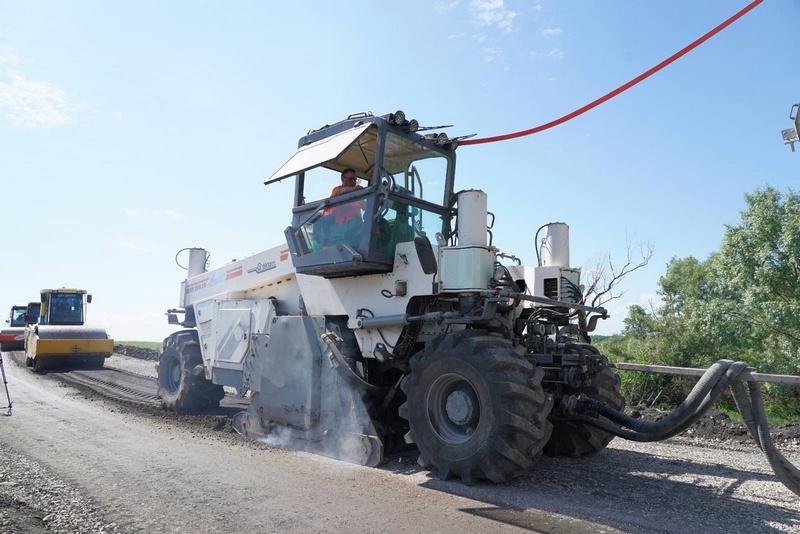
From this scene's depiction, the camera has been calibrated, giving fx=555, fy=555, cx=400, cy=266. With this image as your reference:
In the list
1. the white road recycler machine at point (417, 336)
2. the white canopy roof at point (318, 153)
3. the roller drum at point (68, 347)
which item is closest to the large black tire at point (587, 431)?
the white road recycler machine at point (417, 336)

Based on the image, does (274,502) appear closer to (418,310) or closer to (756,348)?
(418,310)

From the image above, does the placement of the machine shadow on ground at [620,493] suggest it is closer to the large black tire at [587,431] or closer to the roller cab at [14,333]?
the large black tire at [587,431]

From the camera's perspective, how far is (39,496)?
4.95 metres

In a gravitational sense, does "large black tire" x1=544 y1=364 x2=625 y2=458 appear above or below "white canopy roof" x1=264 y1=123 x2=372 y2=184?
below

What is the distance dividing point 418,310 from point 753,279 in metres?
18.7

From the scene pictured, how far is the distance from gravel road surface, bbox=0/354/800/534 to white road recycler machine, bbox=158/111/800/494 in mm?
420

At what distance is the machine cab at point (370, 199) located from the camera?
6.67m

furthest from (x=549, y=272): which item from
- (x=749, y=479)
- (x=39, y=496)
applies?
(x=39, y=496)

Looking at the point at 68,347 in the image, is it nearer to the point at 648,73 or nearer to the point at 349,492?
the point at 349,492

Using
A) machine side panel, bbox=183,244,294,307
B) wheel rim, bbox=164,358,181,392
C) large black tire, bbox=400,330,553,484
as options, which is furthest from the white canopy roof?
wheel rim, bbox=164,358,181,392

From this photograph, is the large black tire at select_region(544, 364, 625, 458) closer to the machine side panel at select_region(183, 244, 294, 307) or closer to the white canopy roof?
the white canopy roof

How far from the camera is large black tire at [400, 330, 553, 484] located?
16.6ft

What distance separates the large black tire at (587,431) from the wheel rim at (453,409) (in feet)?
4.35

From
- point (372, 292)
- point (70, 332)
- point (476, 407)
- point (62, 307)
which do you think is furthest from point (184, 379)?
point (62, 307)
